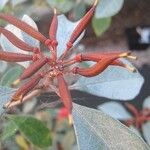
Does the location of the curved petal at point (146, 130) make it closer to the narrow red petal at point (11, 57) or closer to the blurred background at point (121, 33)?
the blurred background at point (121, 33)

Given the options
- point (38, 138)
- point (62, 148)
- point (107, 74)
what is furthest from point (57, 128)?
point (107, 74)

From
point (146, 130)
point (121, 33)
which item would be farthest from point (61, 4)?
point (121, 33)

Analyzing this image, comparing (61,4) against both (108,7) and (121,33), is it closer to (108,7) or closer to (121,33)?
(108,7)

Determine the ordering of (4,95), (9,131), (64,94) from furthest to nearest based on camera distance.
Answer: (9,131) < (4,95) < (64,94)

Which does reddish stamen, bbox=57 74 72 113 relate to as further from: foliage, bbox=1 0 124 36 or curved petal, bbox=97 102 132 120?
curved petal, bbox=97 102 132 120

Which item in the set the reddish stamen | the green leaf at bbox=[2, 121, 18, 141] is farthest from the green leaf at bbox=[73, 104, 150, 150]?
the green leaf at bbox=[2, 121, 18, 141]

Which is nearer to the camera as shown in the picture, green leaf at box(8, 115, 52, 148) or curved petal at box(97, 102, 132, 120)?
green leaf at box(8, 115, 52, 148)
